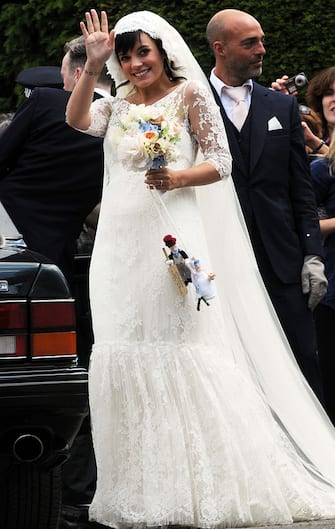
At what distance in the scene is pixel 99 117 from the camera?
6301 mm

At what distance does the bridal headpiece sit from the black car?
1250mm

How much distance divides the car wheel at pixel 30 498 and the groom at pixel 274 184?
189 centimetres

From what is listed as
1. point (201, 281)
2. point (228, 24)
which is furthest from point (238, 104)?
point (201, 281)

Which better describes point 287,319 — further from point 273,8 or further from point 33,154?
point 273,8

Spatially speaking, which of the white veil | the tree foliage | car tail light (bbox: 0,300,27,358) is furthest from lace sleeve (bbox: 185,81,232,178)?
the tree foliage

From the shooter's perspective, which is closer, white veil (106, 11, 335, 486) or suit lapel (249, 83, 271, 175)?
white veil (106, 11, 335, 486)

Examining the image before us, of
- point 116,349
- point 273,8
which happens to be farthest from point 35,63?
point 116,349

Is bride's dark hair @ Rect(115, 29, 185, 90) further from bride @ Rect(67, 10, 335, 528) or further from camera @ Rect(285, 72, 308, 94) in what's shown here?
camera @ Rect(285, 72, 308, 94)

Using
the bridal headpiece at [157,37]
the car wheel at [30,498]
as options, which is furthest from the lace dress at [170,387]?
the car wheel at [30,498]

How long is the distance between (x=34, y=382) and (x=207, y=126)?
153 centimetres

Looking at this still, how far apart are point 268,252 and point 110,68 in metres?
1.24

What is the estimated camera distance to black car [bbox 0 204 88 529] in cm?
518

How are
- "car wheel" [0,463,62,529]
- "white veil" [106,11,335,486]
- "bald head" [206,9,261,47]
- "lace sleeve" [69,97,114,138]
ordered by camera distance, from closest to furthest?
1. "car wheel" [0,463,62,529]
2. "lace sleeve" [69,97,114,138]
3. "white veil" [106,11,335,486]
4. "bald head" [206,9,261,47]

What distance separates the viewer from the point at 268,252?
6.98m
